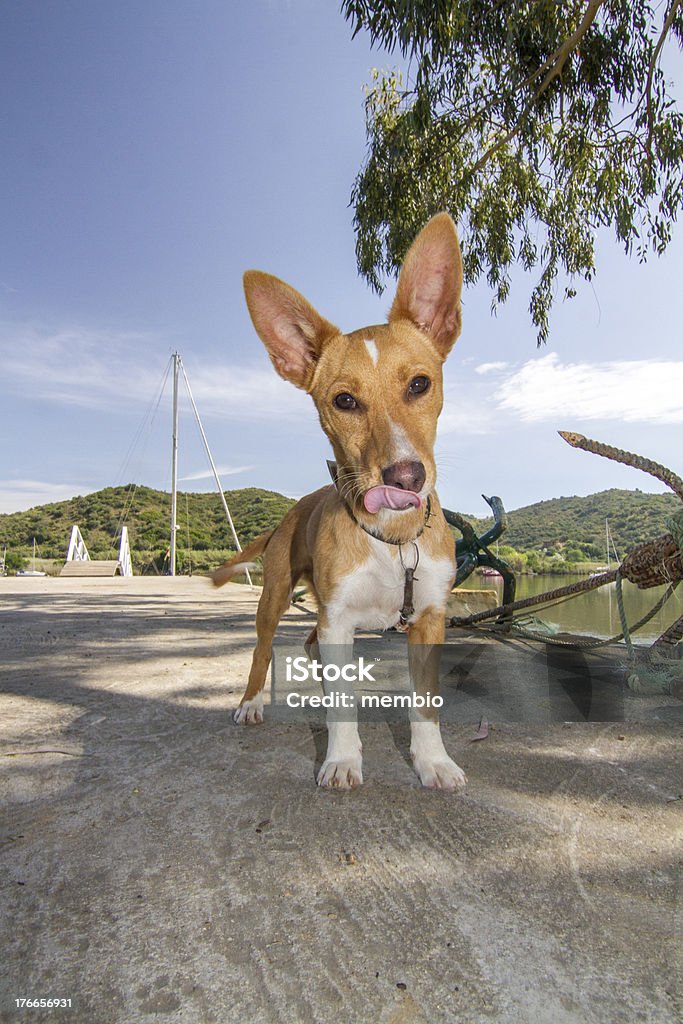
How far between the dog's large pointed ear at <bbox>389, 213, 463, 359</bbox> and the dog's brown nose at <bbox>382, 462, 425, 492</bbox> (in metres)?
0.69

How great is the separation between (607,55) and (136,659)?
26.3 ft

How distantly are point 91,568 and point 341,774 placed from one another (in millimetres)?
16683

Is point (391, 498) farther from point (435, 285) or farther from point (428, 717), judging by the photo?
point (435, 285)

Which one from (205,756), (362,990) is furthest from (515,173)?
(362,990)

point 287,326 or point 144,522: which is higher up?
point 144,522

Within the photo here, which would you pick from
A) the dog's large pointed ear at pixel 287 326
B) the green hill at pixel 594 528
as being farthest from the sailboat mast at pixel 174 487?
the dog's large pointed ear at pixel 287 326

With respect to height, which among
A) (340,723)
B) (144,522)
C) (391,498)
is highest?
(144,522)

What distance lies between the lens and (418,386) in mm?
1942

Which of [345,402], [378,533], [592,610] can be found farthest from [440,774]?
[592,610]

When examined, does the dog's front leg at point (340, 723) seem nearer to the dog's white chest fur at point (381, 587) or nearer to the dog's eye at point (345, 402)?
the dog's white chest fur at point (381, 587)

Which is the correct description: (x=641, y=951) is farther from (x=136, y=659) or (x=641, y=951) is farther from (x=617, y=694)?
(x=136, y=659)

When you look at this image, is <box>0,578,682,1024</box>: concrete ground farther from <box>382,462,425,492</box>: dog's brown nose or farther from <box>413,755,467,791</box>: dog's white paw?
<box>382,462,425,492</box>: dog's brown nose

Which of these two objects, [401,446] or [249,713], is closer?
[401,446]

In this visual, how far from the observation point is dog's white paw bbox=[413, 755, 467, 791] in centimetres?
182
